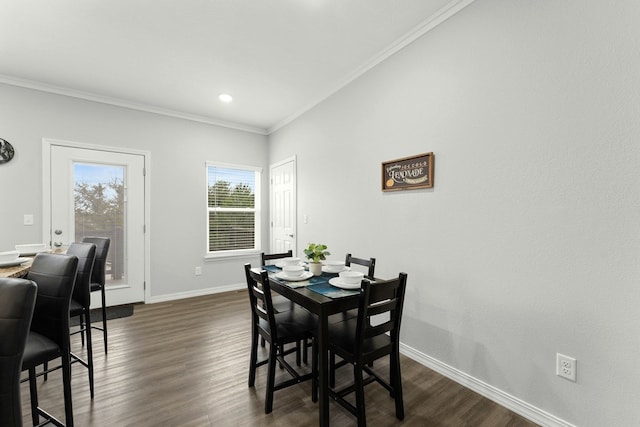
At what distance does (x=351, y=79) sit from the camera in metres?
3.24

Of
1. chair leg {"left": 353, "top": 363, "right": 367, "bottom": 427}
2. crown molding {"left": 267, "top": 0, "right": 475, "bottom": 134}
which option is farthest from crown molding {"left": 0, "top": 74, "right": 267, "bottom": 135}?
chair leg {"left": 353, "top": 363, "right": 367, "bottom": 427}

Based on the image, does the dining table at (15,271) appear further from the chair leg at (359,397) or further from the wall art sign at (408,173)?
the wall art sign at (408,173)

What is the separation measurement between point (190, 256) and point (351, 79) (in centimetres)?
333

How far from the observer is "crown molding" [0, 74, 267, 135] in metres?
3.32

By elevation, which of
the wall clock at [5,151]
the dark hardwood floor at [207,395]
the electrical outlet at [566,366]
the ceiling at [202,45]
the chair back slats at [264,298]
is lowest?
the dark hardwood floor at [207,395]

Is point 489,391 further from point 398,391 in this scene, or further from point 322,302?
point 322,302

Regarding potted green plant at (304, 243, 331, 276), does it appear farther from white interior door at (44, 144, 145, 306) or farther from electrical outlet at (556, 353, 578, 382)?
white interior door at (44, 144, 145, 306)

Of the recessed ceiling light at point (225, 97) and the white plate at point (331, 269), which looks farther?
the recessed ceiling light at point (225, 97)

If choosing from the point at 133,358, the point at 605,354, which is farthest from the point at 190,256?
the point at 605,354

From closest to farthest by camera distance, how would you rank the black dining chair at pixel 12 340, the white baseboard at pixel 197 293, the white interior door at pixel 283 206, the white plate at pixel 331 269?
the black dining chair at pixel 12 340 → the white plate at pixel 331 269 → the white baseboard at pixel 197 293 → the white interior door at pixel 283 206

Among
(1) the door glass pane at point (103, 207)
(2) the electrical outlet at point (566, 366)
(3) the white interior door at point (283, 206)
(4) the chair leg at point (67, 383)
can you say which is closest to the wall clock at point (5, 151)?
(1) the door glass pane at point (103, 207)

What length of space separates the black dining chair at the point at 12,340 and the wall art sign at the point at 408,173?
2.42m

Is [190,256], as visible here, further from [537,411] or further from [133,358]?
[537,411]

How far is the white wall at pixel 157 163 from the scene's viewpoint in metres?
3.30
